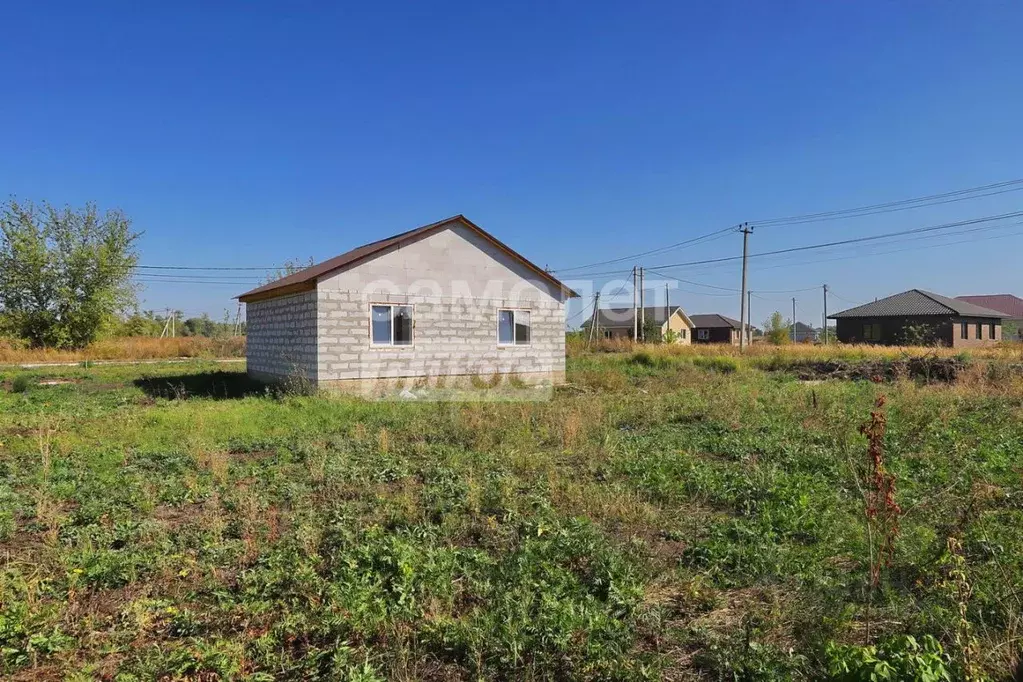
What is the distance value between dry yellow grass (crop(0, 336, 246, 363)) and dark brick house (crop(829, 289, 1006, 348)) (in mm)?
41098

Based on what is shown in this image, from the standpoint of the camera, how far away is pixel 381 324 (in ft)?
45.3

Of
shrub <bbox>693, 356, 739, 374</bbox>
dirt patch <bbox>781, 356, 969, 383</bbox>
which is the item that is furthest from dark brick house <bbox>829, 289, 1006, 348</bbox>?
shrub <bbox>693, 356, 739, 374</bbox>

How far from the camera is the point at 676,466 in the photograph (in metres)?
6.46

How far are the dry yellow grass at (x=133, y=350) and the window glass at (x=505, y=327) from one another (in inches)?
913

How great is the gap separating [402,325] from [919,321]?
37683 millimetres

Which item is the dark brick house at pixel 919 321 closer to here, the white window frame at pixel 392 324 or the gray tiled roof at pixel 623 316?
the gray tiled roof at pixel 623 316

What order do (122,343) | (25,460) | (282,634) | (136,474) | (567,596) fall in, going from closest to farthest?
(282,634) → (567,596) → (136,474) → (25,460) → (122,343)

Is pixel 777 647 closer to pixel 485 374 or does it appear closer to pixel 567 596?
pixel 567 596

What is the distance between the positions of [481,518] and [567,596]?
1.59 meters

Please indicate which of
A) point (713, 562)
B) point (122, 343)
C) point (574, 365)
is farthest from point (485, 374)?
point (122, 343)

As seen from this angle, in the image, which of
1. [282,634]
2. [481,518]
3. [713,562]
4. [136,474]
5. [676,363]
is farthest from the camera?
[676,363]

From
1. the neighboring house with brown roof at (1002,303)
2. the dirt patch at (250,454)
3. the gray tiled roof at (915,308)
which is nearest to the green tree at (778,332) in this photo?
the gray tiled roof at (915,308)

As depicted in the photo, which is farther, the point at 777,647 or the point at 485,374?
the point at 485,374

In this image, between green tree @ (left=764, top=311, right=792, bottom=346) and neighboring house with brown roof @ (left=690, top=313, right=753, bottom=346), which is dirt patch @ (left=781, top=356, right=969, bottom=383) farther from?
neighboring house with brown roof @ (left=690, top=313, right=753, bottom=346)
